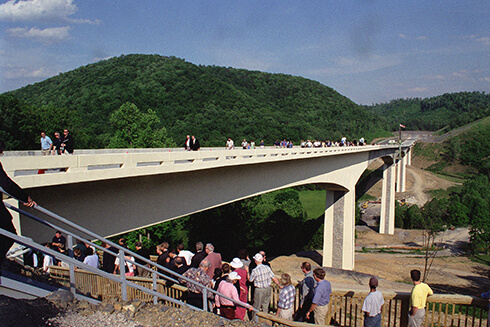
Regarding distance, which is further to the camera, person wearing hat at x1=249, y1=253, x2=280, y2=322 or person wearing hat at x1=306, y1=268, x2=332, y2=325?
person wearing hat at x1=249, y1=253, x2=280, y2=322

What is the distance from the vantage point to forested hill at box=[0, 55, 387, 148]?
136ft

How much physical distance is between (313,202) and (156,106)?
3416 cm

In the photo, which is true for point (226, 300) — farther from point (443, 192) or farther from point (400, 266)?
point (443, 192)

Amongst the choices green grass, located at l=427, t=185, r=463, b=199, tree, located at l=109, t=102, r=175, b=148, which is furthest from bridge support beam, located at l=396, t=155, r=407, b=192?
tree, located at l=109, t=102, r=175, b=148

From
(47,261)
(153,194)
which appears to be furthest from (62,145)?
(47,261)

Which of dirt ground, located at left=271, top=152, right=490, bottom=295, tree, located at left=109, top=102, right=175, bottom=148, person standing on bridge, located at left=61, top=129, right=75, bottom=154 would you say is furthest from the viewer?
tree, located at left=109, top=102, right=175, bottom=148

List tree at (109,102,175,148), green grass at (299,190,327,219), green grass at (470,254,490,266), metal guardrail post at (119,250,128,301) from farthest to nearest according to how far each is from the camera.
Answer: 1. green grass at (299,190,327,219)
2. tree at (109,102,175,148)
3. green grass at (470,254,490,266)
4. metal guardrail post at (119,250,128,301)

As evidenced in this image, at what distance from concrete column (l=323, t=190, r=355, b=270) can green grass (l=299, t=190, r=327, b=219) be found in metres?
24.5

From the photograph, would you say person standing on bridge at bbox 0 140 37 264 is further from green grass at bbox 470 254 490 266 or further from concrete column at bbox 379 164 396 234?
concrete column at bbox 379 164 396 234

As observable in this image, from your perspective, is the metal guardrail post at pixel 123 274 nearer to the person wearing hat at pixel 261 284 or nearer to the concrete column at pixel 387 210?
the person wearing hat at pixel 261 284

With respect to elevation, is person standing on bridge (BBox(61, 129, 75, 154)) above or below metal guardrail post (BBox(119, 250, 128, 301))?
above

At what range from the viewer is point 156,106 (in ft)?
214

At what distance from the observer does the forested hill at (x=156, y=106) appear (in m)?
41.6

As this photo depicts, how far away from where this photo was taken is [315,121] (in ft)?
323
